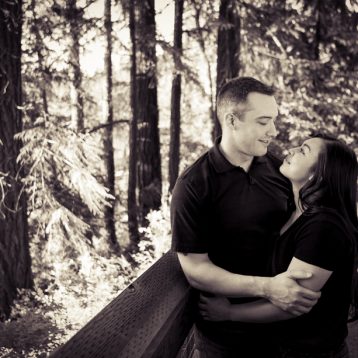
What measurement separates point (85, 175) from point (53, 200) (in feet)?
3.09

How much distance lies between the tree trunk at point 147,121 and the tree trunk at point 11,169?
178 inches

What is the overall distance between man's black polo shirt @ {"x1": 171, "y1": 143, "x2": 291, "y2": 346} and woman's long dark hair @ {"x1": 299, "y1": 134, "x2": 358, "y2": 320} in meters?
0.31

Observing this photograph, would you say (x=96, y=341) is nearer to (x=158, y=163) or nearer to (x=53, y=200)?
(x=53, y=200)

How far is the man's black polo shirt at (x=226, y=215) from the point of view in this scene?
2.02 metres

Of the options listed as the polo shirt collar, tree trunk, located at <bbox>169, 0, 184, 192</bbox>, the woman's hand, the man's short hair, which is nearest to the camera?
the woman's hand

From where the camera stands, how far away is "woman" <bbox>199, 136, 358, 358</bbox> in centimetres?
173

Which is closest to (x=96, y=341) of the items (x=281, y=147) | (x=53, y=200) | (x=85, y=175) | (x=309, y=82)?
(x=85, y=175)

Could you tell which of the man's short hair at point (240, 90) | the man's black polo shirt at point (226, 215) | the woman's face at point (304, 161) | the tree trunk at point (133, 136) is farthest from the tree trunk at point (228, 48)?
the woman's face at point (304, 161)

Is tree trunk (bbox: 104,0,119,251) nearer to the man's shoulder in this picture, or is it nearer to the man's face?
the man's face

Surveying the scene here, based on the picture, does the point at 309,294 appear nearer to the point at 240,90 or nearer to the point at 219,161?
the point at 219,161

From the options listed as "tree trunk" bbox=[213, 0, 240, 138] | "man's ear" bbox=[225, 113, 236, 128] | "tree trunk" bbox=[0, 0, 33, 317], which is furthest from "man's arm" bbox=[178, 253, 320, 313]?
"tree trunk" bbox=[213, 0, 240, 138]

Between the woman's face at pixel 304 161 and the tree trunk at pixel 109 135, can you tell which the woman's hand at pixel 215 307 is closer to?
the woman's face at pixel 304 161

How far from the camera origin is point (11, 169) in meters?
6.96

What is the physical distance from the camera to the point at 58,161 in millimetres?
7395
